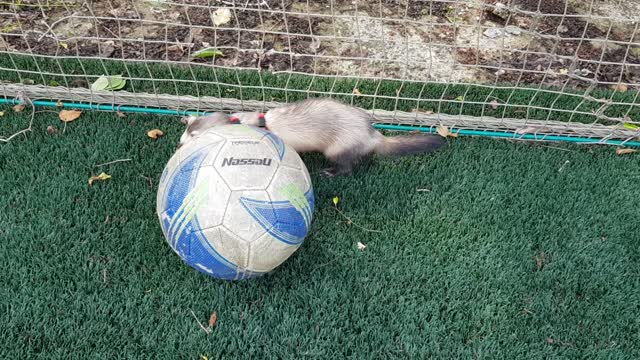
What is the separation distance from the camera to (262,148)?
2.43 meters

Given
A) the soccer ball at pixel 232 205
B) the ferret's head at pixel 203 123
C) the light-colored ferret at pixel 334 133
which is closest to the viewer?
the soccer ball at pixel 232 205

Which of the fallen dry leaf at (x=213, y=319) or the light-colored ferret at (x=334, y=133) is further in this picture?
the light-colored ferret at (x=334, y=133)

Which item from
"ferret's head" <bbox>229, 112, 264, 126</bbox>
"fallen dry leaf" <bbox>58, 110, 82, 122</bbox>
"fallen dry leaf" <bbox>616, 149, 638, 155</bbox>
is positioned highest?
"ferret's head" <bbox>229, 112, 264, 126</bbox>

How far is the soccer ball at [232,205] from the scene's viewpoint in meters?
2.25

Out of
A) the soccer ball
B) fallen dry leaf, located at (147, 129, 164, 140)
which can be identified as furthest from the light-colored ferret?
the soccer ball

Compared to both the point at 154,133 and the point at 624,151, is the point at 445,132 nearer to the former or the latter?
the point at 624,151

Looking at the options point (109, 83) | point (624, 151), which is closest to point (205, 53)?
point (109, 83)

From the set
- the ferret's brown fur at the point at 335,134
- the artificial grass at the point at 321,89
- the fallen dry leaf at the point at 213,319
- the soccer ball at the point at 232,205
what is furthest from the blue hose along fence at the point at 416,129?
the fallen dry leaf at the point at 213,319

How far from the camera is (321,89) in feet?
12.3

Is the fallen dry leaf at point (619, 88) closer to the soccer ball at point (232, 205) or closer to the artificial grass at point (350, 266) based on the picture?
the artificial grass at point (350, 266)

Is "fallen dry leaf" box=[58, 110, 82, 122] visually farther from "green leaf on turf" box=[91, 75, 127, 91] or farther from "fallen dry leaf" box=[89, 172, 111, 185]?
"fallen dry leaf" box=[89, 172, 111, 185]

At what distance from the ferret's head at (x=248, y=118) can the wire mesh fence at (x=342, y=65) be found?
330mm

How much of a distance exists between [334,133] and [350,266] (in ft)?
2.64

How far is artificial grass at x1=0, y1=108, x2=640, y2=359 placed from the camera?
8.21 feet
